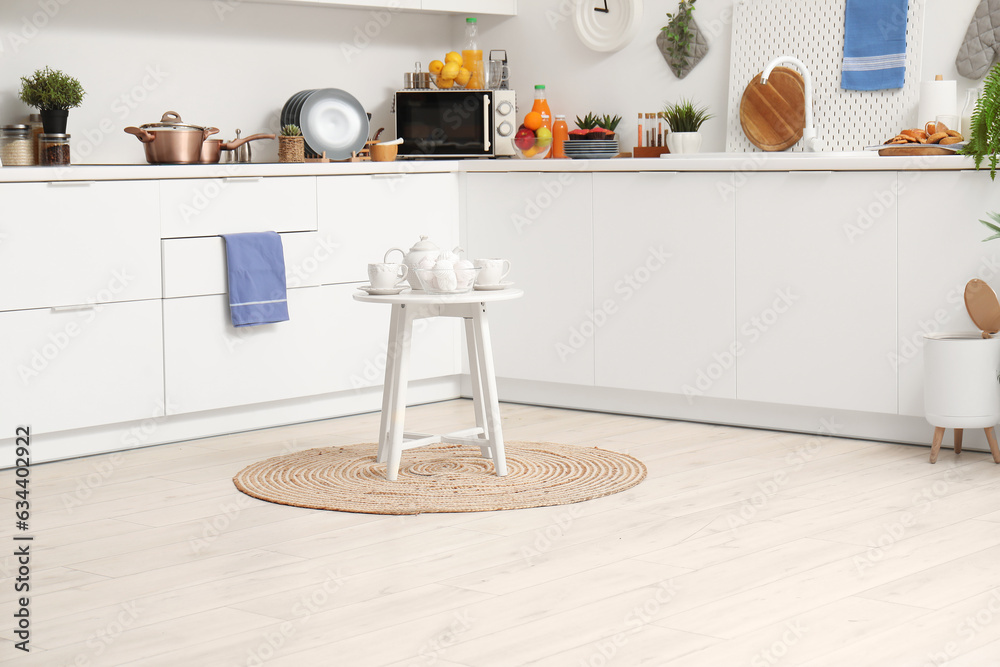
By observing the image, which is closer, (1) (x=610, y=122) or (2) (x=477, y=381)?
(2) (x=477, y=381)

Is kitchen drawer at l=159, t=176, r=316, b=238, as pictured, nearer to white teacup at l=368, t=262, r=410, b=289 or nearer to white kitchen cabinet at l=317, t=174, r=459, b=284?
white kitchen cabinet at l=317, t=174, r=459, b=284

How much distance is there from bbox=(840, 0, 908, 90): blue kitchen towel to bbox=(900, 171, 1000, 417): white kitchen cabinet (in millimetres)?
714

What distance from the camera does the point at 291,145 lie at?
4398 mm

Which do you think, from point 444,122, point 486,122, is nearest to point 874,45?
point 486,122

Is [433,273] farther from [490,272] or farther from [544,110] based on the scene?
[544,110]

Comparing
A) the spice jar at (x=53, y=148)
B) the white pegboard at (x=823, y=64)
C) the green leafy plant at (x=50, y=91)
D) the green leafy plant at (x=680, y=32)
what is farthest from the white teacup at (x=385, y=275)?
the green leafy plant at (x=680, y=32)

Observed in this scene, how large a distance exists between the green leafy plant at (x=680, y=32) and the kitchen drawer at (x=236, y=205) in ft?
4.89

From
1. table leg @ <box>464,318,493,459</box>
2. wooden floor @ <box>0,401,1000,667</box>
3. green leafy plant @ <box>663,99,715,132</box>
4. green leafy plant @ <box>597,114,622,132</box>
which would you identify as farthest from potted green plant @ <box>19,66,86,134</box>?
Result: green leafy plant @ <box>663,99,715,132</box>

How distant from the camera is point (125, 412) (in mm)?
3838

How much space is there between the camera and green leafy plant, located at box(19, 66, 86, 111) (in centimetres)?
393

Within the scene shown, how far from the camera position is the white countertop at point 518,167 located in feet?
11.7

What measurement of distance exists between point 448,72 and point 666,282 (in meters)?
1.43

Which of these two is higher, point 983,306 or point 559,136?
point 559,136

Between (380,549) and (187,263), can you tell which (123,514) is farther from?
(187,263)
